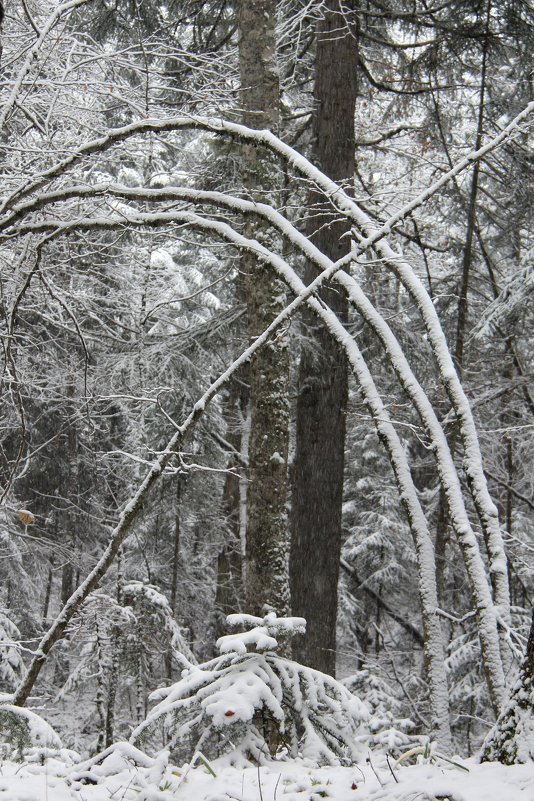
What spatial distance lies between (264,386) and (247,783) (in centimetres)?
306

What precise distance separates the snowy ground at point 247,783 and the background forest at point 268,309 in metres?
0.72

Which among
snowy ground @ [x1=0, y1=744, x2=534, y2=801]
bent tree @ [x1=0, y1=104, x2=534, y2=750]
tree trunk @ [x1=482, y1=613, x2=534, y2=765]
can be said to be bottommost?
snowy ground @ [x1=0, y1=744, x2=534, y2=801]

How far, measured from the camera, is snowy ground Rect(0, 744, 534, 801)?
61.1 inches

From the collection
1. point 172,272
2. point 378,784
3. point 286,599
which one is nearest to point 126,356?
point 172,272

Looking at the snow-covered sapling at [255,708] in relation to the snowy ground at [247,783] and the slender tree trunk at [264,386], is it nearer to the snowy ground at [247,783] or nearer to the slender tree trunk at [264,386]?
the snowy ground at [247,783]

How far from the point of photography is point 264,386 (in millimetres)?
4859

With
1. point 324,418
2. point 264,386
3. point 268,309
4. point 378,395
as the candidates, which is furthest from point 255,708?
point 324,418

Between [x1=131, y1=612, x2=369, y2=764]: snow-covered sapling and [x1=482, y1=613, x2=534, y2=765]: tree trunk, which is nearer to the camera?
[x1=482, y1=613, x2=534, y2=765]: tree trunk

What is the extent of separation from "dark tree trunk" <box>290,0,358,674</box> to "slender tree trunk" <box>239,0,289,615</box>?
64.1 inches

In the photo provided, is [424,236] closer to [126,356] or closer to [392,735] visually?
[126,356]

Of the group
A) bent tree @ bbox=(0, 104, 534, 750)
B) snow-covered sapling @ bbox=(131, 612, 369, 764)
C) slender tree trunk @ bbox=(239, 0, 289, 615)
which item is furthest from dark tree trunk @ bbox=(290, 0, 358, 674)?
snow-covered sapling @ bbox=(131, 612, 369, 764)

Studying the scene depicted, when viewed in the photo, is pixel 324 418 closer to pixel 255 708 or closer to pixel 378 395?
pixel 378 395

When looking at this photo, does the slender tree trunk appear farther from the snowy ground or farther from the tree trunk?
the tree trunk

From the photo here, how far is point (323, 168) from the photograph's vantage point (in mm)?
7184
